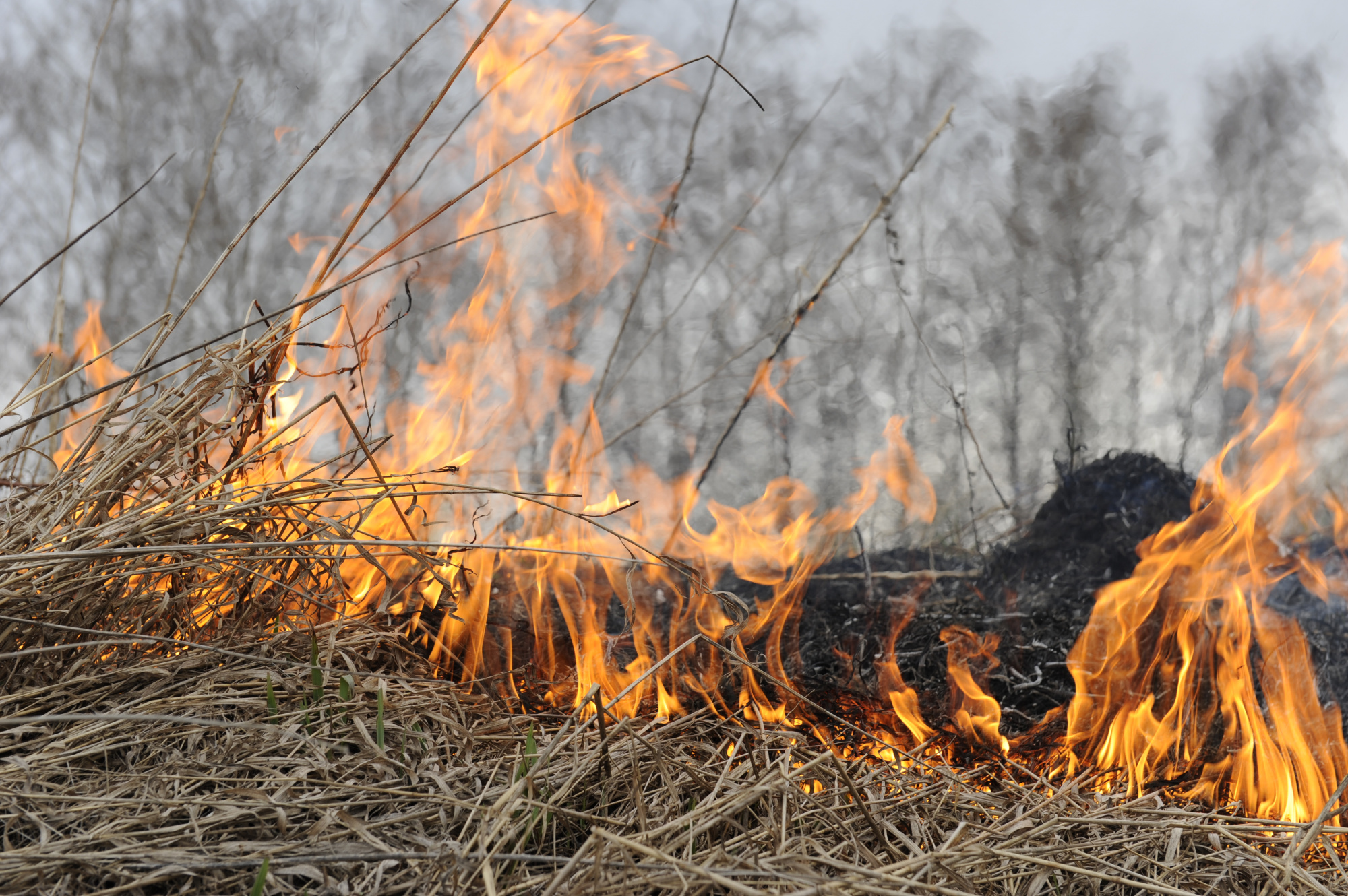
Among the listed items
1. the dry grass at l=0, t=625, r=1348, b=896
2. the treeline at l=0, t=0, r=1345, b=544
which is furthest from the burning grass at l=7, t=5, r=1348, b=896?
the treeline at l=0, t=0, r=1345, b=544


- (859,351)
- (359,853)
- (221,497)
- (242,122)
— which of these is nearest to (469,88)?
(242,122)

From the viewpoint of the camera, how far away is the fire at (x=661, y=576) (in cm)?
169

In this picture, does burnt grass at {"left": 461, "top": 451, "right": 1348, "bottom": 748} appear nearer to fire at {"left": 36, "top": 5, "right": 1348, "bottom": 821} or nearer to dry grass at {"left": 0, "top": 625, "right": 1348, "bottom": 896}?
fire at {"left": 36, "top": 5, "right": 1348, "bottom": 821}

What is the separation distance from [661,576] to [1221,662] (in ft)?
4.89

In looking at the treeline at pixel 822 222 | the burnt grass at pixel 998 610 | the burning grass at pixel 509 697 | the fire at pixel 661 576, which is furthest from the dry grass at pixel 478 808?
the treeline at pixel 822 222

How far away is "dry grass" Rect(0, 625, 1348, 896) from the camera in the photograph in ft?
3.26

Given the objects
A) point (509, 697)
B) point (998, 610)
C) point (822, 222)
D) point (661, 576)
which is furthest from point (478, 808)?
point (822, 222)

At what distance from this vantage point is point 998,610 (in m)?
2.39

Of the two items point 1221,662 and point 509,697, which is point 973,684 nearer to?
point 1221,662

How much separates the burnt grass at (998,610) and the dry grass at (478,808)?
11.2 inches

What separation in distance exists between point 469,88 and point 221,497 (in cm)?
615

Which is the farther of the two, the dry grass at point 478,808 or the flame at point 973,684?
the flame at point 973,684

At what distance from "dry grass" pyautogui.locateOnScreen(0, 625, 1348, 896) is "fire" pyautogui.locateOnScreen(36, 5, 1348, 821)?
0.13 meters

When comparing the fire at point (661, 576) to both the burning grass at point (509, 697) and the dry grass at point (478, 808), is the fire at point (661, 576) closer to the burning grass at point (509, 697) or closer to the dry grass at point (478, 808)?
the burning grass at point (509, 697)
